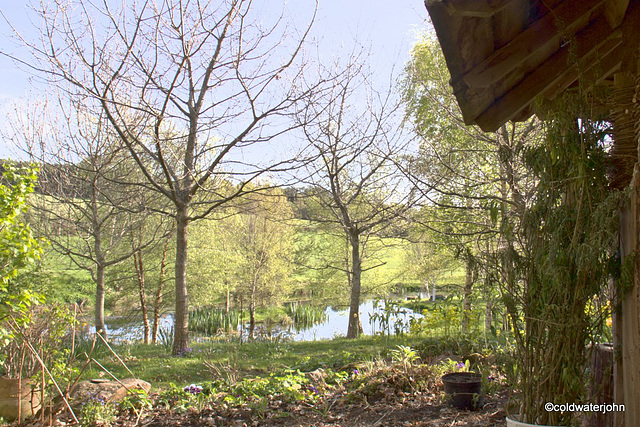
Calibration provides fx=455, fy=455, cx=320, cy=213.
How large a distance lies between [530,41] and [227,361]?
548 centimetres

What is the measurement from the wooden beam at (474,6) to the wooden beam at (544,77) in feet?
3.34

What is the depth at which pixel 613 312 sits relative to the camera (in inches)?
86.0

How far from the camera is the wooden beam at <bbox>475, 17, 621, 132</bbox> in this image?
2.63 m

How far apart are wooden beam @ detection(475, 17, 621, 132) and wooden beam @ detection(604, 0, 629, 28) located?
0.08 metres

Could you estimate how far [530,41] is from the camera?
2461 millimetres

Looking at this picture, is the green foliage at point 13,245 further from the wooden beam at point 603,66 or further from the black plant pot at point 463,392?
the wooden beam at point 603,66

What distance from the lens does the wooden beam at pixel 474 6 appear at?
5.66ft

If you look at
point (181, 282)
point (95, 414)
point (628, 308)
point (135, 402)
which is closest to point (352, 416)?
point (135, 402)

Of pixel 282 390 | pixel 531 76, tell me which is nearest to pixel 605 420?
pixel 531 76

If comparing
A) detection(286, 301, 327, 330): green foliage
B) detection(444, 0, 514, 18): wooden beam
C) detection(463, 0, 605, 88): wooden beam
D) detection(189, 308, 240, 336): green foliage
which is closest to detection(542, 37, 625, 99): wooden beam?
detection(463, 0, 605, 88): wooden beam

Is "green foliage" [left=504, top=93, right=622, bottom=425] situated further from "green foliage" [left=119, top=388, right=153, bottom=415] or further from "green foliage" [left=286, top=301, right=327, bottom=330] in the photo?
"green foliage" [left=286, top=301, right=327, bottom=330]

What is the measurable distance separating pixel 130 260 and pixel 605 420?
48.6ft

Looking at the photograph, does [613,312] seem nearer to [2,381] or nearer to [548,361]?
[548,361]

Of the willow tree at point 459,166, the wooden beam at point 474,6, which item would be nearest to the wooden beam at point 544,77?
the willow tree at point 459,166
